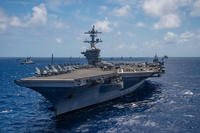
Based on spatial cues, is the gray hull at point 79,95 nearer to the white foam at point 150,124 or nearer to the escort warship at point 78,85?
the escort warship at point 78,85

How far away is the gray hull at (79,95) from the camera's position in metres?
35.2

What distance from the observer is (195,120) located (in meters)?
34.8

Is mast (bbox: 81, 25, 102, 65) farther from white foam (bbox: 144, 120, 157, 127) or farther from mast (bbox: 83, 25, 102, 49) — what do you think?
white foam (bbox: 144, 120, 157, 127)

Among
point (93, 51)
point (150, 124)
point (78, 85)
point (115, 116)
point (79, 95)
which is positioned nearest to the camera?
point (150, 124)

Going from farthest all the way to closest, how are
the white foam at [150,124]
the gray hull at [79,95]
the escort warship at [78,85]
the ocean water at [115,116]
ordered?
the gray hull at [79,95] → the escort warship at [78,85] → the white foam at [150,124] → the ocean water at [115,116]

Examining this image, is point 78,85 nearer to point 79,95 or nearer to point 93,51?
point 79,95

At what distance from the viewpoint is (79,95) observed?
3934cm

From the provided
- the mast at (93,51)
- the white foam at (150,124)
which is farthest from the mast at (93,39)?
the white foam at (150,124)

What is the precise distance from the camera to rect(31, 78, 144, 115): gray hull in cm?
3525

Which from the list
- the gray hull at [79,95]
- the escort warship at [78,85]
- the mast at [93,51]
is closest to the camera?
the escort warship at [78,85]

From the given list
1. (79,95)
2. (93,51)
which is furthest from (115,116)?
(93,51)

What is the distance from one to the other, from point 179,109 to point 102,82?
401 inches

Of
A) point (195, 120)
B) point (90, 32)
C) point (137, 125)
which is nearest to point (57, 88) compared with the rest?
point (137, 125)

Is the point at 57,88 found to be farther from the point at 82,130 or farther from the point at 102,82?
the point at 102,82
